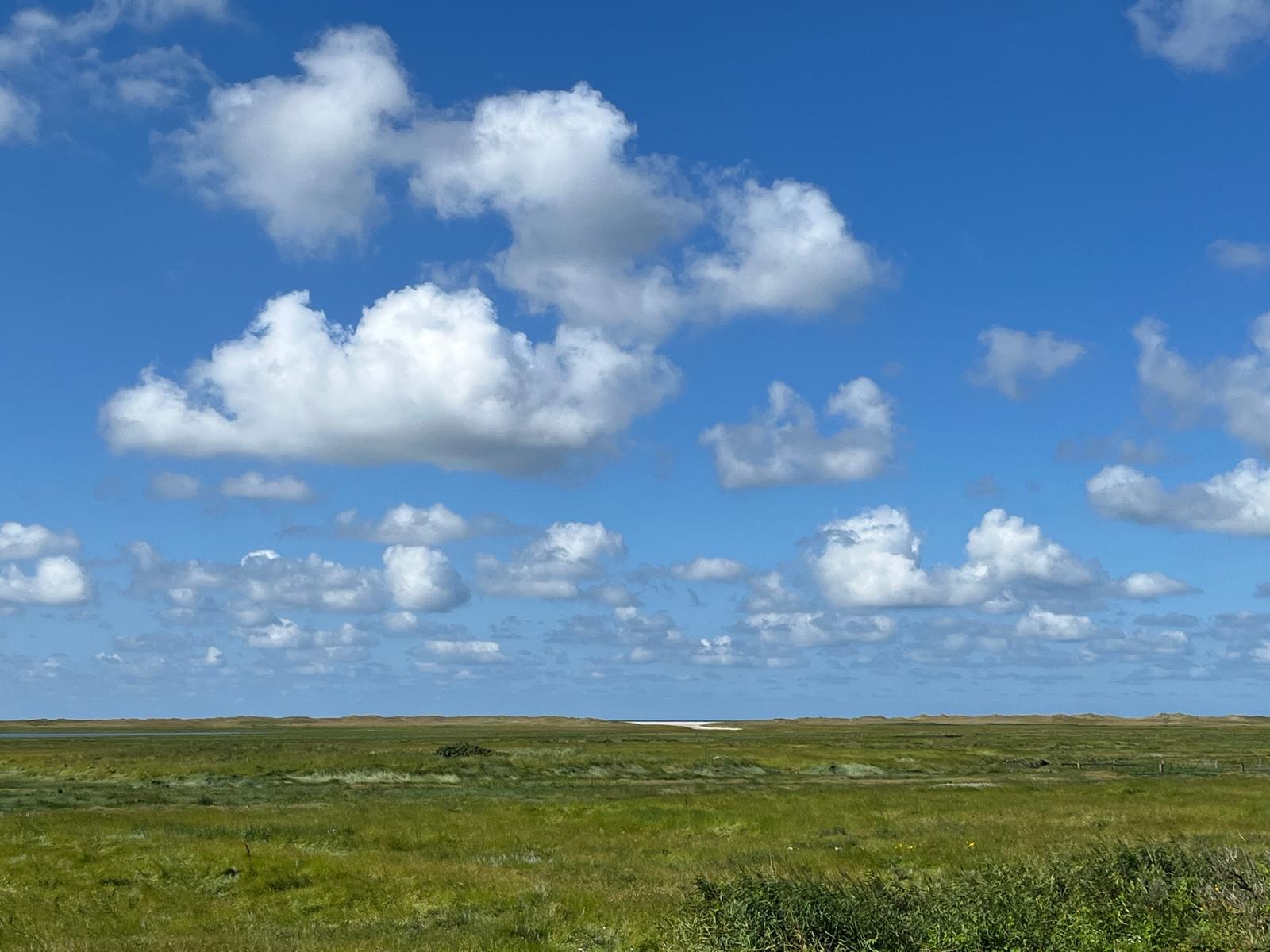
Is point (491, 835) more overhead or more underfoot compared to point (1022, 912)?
more underfoot

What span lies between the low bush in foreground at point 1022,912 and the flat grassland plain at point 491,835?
36.6 inches

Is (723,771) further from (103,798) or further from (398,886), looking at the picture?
(398,886)

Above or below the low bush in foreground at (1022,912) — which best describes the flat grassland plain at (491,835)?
below

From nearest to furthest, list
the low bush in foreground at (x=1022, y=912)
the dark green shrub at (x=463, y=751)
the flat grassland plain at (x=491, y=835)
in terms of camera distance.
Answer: the low bush in foreground at (x=1022, y=912)
the flat grassland plain at (x=491, y=835)
the dark green shrub at (x=463, y=751)

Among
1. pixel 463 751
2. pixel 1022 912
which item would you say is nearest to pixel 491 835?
pixel 1022 912

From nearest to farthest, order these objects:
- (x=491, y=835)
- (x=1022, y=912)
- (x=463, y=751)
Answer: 1. (x=1022, y=912)
2. (x=491, y=835)
3. (x=463, y=751)

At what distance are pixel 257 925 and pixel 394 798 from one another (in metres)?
32.3

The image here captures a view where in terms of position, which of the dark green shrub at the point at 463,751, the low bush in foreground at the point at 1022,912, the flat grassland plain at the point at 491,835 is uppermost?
the low bush in foreground at the point at 1022,912

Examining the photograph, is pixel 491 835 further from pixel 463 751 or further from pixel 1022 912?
pixel 463 751

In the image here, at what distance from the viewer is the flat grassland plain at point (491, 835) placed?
20312 mm

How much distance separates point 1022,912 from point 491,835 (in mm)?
25119

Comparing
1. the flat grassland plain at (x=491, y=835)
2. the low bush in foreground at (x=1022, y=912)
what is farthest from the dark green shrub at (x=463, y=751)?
the low bush in foreground at (x=1022, y=912)

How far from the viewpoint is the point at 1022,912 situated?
42.4ft

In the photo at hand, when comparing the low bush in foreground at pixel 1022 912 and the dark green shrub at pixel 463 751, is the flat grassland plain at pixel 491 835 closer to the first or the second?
the low bush in foreground at pixel 1022 912
